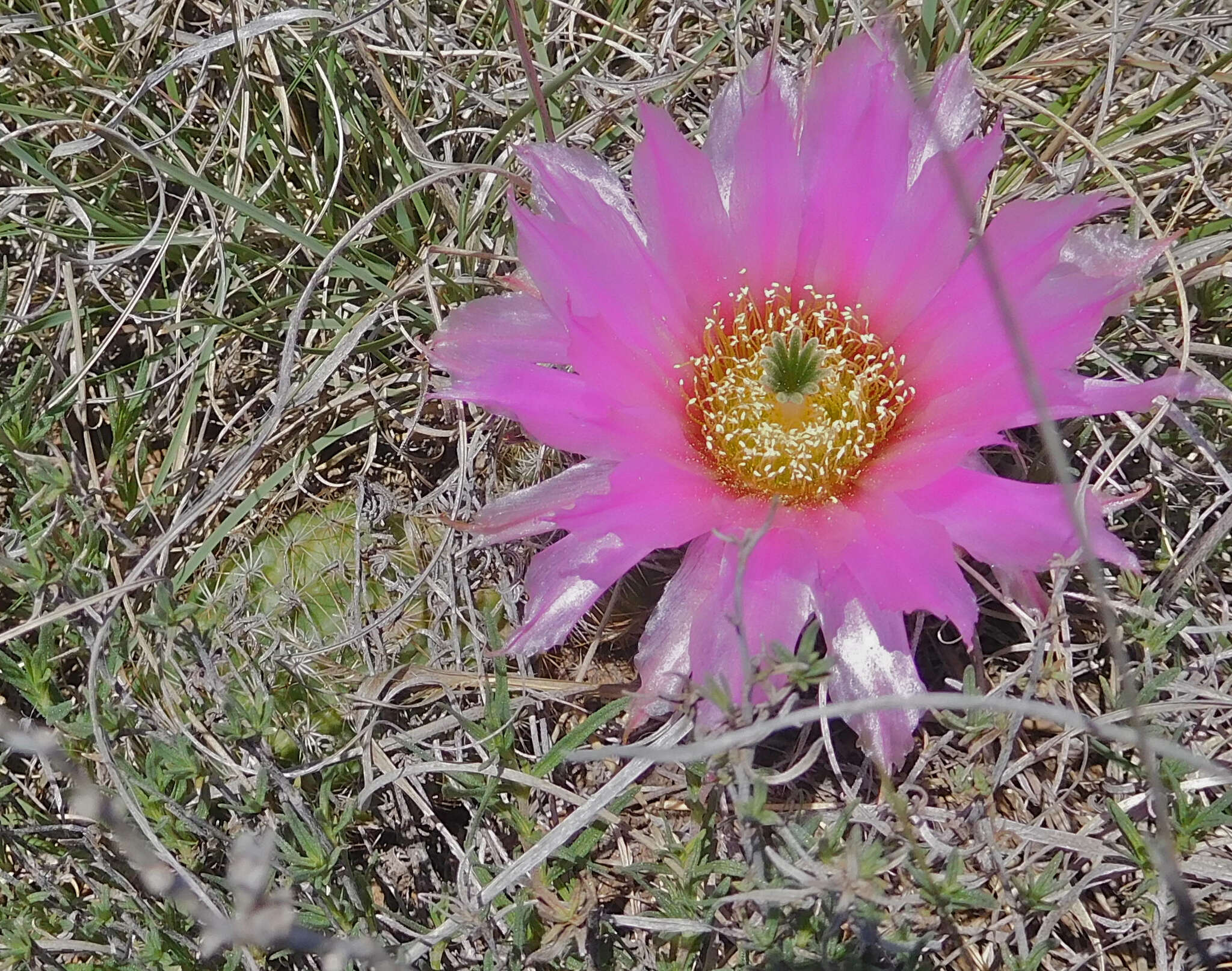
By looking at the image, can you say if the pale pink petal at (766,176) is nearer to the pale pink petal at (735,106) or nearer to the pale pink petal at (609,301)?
the pale pink petal at (735,106)

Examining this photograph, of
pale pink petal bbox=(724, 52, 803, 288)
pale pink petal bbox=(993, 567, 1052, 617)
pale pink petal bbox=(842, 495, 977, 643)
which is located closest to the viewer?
pale pink petal bbox=(842, 495, 977, 643)

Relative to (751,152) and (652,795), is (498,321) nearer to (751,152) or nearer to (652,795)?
(751,152)

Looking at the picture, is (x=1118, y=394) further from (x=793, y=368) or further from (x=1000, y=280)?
(x=793, y=368)

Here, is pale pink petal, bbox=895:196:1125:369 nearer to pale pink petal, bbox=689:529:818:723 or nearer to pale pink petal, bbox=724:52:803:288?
pale pink petal, bbox=724:52:803:288

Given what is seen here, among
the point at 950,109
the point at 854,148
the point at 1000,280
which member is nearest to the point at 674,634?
the point at 1000,280

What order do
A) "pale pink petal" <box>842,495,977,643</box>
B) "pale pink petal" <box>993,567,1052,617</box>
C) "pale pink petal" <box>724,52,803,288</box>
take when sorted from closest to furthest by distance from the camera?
1. "pale pink petal" <box>842,495,977,643</box>
2. "pale pink petal" <box>993,567,1052,617</box>
3. "pale pink petal" <box>724,52,803,288</box>

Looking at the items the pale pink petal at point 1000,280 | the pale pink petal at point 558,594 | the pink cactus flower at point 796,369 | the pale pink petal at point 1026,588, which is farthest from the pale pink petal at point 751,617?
the pale pink petal at point 1000,280

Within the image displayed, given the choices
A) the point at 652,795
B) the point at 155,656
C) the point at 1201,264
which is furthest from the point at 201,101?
the point at 1201,264

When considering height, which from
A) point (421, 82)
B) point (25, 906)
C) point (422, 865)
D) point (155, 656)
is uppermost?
point (421, 82)

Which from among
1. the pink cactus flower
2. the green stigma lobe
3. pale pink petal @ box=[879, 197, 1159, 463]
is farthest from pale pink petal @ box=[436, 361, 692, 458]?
pale pink petal @ box=[879, 197, 1159, 463]
